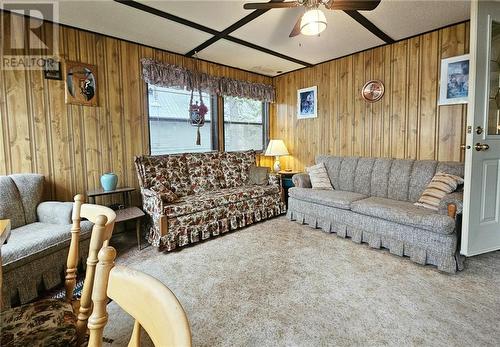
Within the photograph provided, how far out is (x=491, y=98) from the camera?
2.28 meters

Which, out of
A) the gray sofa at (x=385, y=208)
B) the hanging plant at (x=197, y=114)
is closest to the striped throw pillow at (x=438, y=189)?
the gray sofa at (x=385, y=208)

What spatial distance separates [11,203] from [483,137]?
165 inches

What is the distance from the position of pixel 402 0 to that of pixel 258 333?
3.08 m

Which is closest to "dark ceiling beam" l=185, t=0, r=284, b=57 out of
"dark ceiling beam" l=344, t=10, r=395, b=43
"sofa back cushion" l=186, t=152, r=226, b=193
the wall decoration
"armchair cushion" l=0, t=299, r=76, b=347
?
"dark ceiling beam" l=344, t=10, r=395, b=43

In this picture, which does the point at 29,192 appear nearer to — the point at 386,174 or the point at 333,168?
the point at 333,168

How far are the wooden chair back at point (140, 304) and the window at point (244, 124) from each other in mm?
3957

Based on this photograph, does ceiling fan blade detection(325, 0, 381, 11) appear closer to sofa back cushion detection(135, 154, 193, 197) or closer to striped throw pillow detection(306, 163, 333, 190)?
striped throw pillow detection(306, 163, 333, 190)

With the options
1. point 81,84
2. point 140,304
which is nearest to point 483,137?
point 140,304

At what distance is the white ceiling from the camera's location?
2.45m

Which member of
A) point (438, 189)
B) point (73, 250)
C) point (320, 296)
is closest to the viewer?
point (73, 250)

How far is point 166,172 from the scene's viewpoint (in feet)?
11.1

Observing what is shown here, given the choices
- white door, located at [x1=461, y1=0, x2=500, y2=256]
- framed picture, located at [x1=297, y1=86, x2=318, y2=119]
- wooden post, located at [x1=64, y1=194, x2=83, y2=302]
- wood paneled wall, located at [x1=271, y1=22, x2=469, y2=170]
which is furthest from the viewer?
framed picture, located at [x1=297, y1=86, x2=318, y2=119]

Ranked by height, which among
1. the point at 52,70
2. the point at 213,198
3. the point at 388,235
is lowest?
the point at 388,235

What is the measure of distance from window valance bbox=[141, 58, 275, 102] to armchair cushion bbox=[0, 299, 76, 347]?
3028mm
